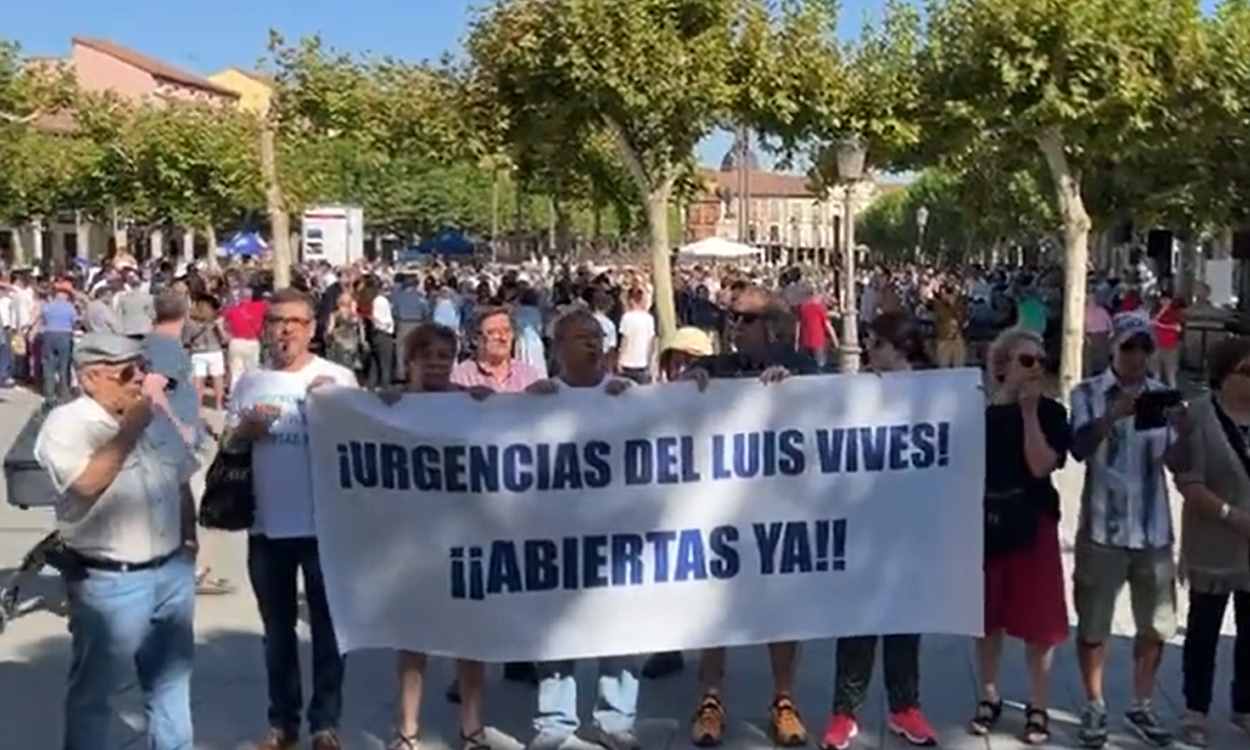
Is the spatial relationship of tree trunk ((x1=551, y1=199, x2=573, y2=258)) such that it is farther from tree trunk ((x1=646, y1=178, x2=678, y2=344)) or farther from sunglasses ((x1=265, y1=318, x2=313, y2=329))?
sunglasses ((x1=265, y1=318, x2=313, y2=329))

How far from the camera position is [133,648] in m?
5.15

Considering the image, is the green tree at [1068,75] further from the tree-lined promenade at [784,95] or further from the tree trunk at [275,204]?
the tree trunk at [275,204]

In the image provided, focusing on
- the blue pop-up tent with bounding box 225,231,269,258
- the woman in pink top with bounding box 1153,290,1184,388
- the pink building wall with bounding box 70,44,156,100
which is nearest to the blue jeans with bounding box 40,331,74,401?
the woman in pink top with bounding box 1153,290,1184,388

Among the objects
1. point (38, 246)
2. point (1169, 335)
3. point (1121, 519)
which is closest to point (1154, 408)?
point (1121, 519)

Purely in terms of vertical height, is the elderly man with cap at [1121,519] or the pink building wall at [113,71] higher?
the pink building wall at [113,71]

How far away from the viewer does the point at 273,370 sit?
574cm

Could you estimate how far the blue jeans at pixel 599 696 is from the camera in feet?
19.2

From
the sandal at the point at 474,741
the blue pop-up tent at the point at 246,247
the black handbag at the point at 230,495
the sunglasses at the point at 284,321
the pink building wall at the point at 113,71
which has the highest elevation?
the pink building wall at the point at 113,71

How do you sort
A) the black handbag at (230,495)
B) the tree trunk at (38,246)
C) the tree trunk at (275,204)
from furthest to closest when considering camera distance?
the tree trunk at (38,246), the tree trunk at (275,204), the black handbag at (230,495)

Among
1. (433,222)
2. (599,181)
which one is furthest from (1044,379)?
(433,222)

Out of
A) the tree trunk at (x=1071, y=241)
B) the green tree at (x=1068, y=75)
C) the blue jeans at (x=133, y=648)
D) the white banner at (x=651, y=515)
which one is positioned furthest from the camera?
the tree trunk at (x=1071, y=241)

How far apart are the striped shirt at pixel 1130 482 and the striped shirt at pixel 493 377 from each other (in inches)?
77.6

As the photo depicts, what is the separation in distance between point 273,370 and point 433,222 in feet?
277

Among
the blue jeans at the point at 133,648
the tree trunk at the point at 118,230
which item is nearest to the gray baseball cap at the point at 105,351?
the blue jeans at the point at 133,648
